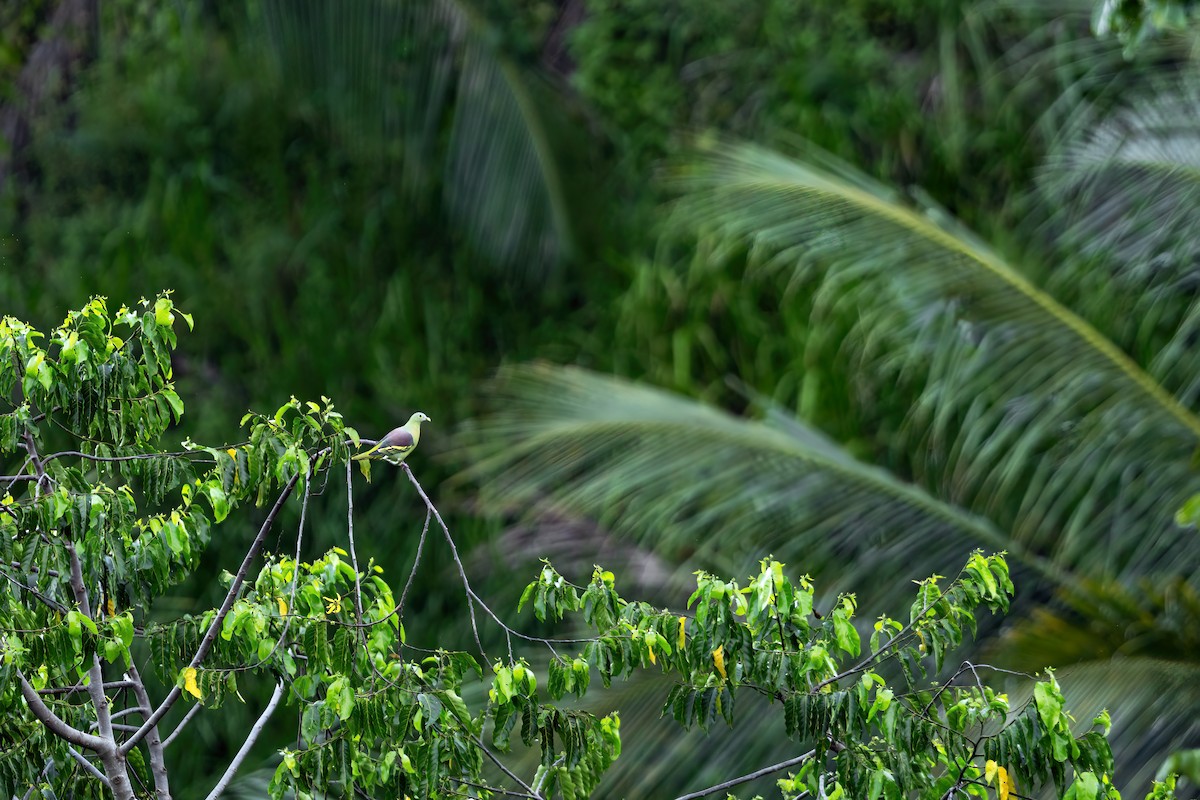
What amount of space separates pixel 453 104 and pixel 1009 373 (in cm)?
428

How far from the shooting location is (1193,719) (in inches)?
162

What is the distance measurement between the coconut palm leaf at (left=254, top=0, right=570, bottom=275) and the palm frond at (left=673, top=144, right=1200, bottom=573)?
2532 millimetres

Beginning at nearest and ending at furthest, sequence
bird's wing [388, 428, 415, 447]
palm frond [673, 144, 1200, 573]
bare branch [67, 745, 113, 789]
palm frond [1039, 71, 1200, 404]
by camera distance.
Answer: bare branch [67, 745, 113, 789] → bird's wing [388, 428, 415, 447] → palm frond [673, 144, 1200, 573] → palm frond [1039, 71, 1200, 404]

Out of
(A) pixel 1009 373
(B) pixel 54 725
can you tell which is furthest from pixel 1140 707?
(B) pixel 54 725

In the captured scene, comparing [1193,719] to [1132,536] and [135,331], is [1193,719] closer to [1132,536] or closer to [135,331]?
[1132,536]

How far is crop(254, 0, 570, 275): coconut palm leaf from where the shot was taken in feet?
24.5

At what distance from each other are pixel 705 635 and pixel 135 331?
4.15ft

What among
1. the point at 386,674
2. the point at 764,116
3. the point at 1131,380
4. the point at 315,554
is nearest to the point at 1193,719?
the point at 1131,380

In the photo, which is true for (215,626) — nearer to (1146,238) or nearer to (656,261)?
(1146,238)

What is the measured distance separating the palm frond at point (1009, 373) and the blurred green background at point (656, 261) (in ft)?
0.06

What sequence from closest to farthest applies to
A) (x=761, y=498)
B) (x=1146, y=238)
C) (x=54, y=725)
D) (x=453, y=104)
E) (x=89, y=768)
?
(x=54, y=725) < (x=89, y=768) < (x=761, y=498) < (x=1146, y=238) < (x=453, y=104)

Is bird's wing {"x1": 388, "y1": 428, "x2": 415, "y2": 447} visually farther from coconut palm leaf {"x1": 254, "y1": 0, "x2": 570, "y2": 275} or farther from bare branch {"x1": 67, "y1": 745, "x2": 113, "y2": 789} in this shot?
coconut palm leaf {"x1": 254, "y1": 0, "x2": 570, "y2": 275}

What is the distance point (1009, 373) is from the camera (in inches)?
192

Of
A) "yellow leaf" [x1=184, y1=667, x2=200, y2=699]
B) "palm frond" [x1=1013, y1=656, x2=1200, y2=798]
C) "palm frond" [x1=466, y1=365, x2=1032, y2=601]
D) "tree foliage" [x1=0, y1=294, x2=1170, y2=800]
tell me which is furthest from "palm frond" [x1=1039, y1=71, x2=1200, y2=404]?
"yellow leaf" [x1=184, y1=667, x2=200, y2=699]
